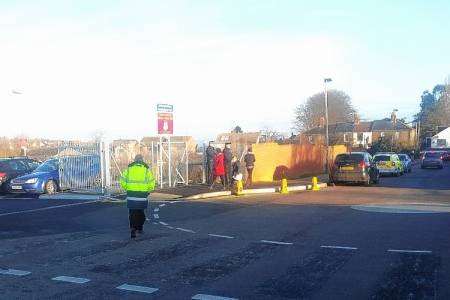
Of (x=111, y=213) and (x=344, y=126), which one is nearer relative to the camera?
(x=111, y=213)

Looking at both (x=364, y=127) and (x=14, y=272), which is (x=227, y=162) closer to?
(x=14, y=272)

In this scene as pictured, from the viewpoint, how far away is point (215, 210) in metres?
15.5

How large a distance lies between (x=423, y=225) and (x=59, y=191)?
597 inches

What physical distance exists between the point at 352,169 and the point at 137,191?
16.6 metres

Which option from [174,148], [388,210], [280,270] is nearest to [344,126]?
→ [174,148]

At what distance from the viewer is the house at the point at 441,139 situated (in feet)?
325

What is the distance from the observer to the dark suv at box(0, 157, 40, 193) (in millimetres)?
22609

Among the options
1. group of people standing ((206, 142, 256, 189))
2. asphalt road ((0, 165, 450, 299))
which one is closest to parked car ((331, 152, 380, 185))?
Answer: group of people standing ((206, 142, 256, 189))

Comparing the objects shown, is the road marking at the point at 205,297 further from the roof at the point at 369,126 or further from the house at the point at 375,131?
the roof at the point at 369,126

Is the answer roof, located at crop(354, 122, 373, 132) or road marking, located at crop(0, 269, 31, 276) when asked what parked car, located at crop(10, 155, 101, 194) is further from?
roof, located at crop(354, 122, 373, 132)

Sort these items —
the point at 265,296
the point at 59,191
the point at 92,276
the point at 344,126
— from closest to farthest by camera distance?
the point at 265,296
the point at 92,276
the point at 59,191
the point at 344,126

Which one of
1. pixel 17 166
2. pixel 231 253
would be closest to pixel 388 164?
pixel 17 166

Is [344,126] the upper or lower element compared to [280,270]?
upper

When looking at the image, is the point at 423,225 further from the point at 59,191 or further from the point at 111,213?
the point at 59,191
